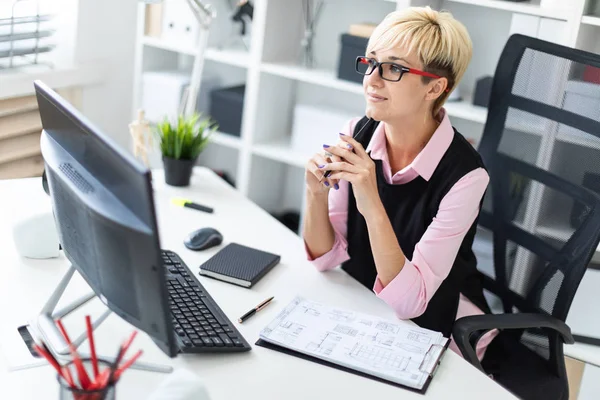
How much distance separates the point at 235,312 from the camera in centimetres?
158

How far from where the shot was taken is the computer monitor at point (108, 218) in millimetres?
1120

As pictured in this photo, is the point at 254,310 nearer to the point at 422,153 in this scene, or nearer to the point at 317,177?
the point at 317,177

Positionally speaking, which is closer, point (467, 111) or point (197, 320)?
point (197, 320)

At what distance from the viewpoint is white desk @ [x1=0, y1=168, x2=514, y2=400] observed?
132cm

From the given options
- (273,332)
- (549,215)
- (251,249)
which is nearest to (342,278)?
(251,249)

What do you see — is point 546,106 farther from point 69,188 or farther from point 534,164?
point 69,188

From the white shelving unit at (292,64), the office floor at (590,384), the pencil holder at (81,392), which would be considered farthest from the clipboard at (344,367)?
the office floor at (590,384)

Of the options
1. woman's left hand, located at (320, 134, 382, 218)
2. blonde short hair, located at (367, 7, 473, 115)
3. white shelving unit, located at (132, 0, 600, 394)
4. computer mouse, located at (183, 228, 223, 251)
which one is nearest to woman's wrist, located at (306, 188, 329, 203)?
woman's left hand, located at (320, 134, 382, 218)

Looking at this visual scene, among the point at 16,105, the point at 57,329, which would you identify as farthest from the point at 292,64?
the point at 57,329

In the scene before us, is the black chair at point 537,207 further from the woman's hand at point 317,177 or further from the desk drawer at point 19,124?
the desk drawer at point 19,124

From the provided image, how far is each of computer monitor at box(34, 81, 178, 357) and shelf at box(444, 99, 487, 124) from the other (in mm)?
1555

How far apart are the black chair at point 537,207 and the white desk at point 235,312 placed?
0.95 ft

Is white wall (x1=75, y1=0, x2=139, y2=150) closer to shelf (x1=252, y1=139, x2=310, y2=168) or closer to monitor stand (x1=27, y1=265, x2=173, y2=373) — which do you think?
shelf (x1=252, y1=139, x2=310, y2=168)

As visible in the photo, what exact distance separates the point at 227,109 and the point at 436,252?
5.36ft
